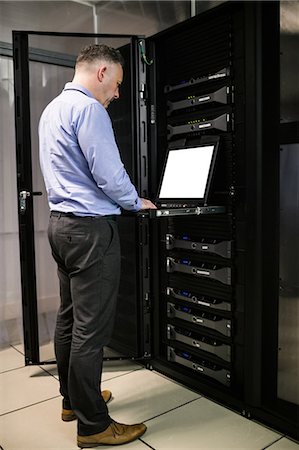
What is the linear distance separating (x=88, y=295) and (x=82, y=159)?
558 mm

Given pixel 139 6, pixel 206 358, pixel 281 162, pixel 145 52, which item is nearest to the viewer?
pixel 281 162

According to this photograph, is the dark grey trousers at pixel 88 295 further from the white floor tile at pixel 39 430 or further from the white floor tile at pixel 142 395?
the white floor tile at pixel 142 395

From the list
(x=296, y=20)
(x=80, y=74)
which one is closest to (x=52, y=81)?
(x=80, y=74)

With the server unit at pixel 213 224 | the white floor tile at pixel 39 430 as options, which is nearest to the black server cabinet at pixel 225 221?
the server unit at pixel 213 224

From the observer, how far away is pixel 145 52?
2.46 m

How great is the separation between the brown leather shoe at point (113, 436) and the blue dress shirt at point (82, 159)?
935 millimetres

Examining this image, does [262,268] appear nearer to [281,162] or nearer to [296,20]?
[281,162]

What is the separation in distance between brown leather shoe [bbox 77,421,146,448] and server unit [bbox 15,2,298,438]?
51 cm

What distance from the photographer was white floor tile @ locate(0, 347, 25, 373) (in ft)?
8.87

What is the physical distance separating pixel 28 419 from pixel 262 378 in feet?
3.71

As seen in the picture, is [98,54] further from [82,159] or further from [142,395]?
[142,395]

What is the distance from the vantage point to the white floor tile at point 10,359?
2.71m

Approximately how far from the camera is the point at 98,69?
5.96ft

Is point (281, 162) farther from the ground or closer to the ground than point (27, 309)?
farther from the ground
